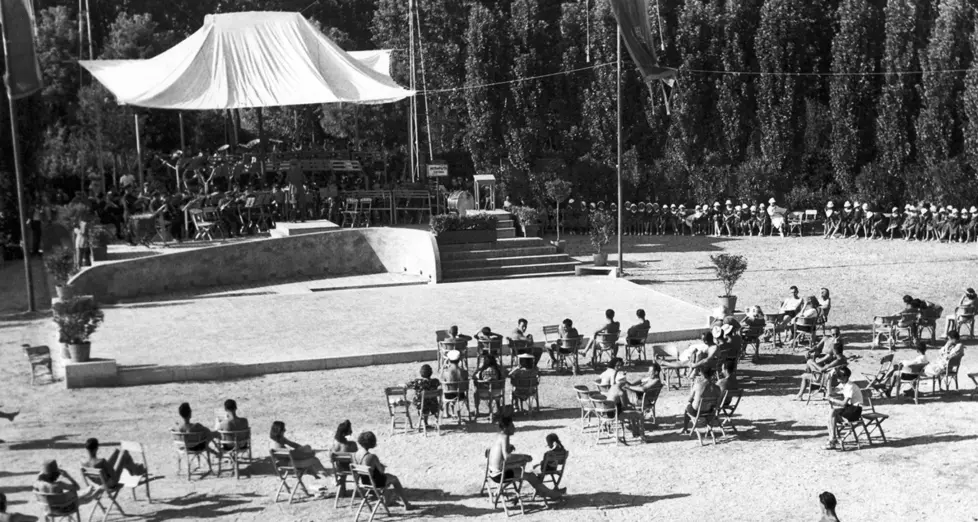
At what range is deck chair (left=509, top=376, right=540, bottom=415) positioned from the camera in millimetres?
16547

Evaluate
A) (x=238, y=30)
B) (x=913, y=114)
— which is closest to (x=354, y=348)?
(x=238, y=30)

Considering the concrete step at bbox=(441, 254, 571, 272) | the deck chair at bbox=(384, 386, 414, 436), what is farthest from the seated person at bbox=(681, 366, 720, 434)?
the concrete step at bbox=(441, 254, 571, 272)

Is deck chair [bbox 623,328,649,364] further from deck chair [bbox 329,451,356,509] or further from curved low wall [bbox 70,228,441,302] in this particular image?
curved low wall [bbox 70,228,441,302]

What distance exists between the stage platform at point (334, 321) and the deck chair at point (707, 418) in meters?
5.65

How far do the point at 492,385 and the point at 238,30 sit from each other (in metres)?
19.1

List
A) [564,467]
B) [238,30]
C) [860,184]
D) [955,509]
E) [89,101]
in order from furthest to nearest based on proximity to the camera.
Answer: [89,101], [860,184], [238,30], [564,467], [955,509]

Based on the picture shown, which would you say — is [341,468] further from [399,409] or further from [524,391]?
[524,391]

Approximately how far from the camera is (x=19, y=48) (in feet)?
77.0

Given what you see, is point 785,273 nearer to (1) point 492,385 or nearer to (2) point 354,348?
(2) point 354,348

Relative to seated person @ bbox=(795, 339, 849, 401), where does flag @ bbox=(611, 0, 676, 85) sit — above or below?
above

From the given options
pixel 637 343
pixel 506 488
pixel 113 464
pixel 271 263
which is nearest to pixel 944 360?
pixel 637 343

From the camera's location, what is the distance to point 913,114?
126 ft

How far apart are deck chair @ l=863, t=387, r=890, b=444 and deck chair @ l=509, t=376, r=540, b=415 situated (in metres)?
4.22

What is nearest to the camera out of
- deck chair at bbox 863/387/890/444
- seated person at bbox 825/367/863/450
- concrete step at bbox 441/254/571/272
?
seated person at bbox 825/367/863/450
